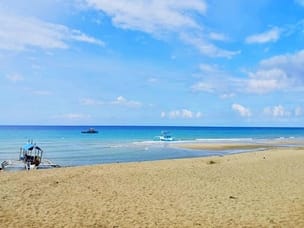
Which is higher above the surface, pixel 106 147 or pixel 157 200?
pixel 106 147

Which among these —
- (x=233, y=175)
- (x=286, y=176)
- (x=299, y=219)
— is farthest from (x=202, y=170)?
(x=299, y=219)

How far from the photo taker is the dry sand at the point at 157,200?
31.5 ft

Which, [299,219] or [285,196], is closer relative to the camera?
[299,219]

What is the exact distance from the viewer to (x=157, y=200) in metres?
12.1

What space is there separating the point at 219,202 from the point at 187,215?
6.53 ft

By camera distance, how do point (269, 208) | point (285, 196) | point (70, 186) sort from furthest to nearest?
point (70, 186), point (285, 196), point (269, 208)

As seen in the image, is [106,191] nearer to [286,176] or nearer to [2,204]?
[2,204]

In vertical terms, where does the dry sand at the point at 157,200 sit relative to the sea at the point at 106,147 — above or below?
below

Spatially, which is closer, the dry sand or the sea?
the dry sand

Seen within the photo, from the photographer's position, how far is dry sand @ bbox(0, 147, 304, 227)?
378 inches

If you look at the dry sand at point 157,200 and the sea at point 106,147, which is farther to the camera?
the sea at point 106,147

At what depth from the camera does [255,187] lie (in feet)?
47.9

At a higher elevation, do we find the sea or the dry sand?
the sea

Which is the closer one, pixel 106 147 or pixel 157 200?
pixel 157 200
